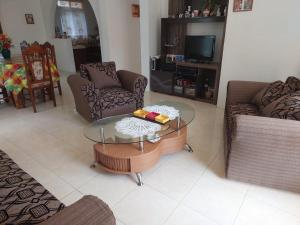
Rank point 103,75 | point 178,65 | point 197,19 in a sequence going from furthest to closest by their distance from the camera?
point 178,65
point 197,19
point 103,75

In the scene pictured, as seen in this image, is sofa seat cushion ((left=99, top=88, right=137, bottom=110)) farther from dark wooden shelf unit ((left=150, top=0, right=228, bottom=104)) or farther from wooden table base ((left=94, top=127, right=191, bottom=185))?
dark wooden shelf unit ((left=150, top=0, right=228, bottom=104))

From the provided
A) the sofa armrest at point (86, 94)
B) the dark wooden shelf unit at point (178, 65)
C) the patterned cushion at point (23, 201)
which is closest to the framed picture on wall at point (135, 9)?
the dark wooden shelf unit at point (178, 65)

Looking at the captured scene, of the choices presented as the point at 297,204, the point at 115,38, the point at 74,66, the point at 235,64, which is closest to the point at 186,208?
the point at 297,204

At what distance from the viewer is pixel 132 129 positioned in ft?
6.19

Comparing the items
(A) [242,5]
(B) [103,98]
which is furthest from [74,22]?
(A) [242,5]

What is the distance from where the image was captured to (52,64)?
3727 mm

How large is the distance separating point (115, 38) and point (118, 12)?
1.78 feet

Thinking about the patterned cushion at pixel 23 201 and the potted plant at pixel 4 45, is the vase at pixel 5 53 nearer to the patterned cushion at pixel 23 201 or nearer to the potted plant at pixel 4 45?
the potted plant at pixel 4 45

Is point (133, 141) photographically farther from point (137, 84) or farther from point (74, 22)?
point (74, 22)

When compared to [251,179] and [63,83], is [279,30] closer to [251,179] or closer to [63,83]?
[251,179]

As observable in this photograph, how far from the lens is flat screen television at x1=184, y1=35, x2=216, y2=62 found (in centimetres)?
354

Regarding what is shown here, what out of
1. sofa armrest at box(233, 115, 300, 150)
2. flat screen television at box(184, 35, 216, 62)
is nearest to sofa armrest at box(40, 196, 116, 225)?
sofa armrest at box(233, 115, 300, 150)

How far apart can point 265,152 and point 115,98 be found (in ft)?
6.00

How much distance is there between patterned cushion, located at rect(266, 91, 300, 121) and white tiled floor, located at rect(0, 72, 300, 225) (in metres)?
0.63
